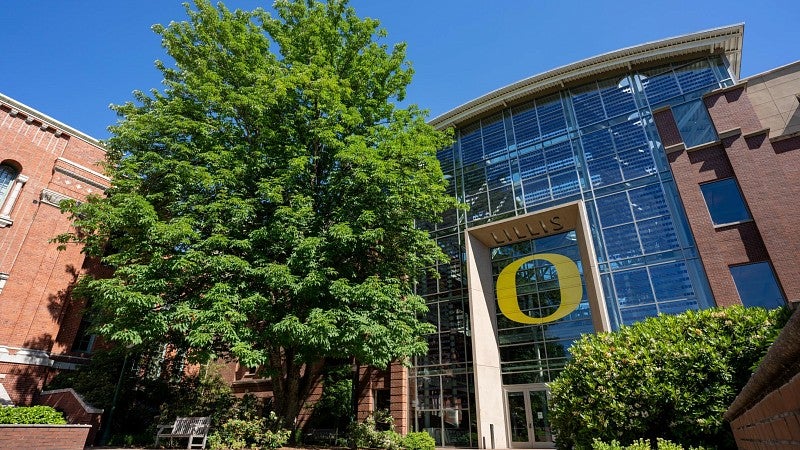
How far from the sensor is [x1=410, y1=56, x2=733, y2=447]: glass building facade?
16594 mm

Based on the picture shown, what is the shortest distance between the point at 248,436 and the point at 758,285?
1809 cm

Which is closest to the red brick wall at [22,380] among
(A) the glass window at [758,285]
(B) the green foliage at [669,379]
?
(B) the green foliage at [669,379]

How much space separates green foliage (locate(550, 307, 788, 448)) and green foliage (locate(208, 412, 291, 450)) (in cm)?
926

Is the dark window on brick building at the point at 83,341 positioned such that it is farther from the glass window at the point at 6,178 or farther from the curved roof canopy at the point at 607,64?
the curved roof canopy at the point at 607,64

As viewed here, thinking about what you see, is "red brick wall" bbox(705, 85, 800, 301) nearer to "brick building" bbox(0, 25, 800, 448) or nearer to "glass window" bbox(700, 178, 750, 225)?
"brick building" bbox(0, 25, 800, 448)

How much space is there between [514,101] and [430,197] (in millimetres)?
12206

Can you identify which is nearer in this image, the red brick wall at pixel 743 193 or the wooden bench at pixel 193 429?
the red brick wall at pixel 743 193

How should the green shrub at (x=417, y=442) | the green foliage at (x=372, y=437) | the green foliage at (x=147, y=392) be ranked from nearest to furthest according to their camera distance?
1. the green shrub at (x=417, y=442)
2. the green foliage at (x=372, y=437)
3. the green foliage at (x=147, y=392)

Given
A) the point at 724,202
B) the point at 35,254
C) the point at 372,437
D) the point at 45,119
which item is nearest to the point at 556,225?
the point at 724,202

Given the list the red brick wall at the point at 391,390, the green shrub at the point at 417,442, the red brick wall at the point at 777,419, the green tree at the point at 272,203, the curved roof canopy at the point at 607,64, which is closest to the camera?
the red brick wall at the point at 777,419

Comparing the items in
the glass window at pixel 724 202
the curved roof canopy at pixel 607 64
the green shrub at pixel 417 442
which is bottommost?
the green shrub at pixel 417 442

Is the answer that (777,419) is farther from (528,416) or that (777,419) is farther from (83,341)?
(83,341)

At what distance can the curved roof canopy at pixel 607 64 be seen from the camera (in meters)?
18.3

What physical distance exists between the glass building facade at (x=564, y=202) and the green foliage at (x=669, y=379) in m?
8.51
